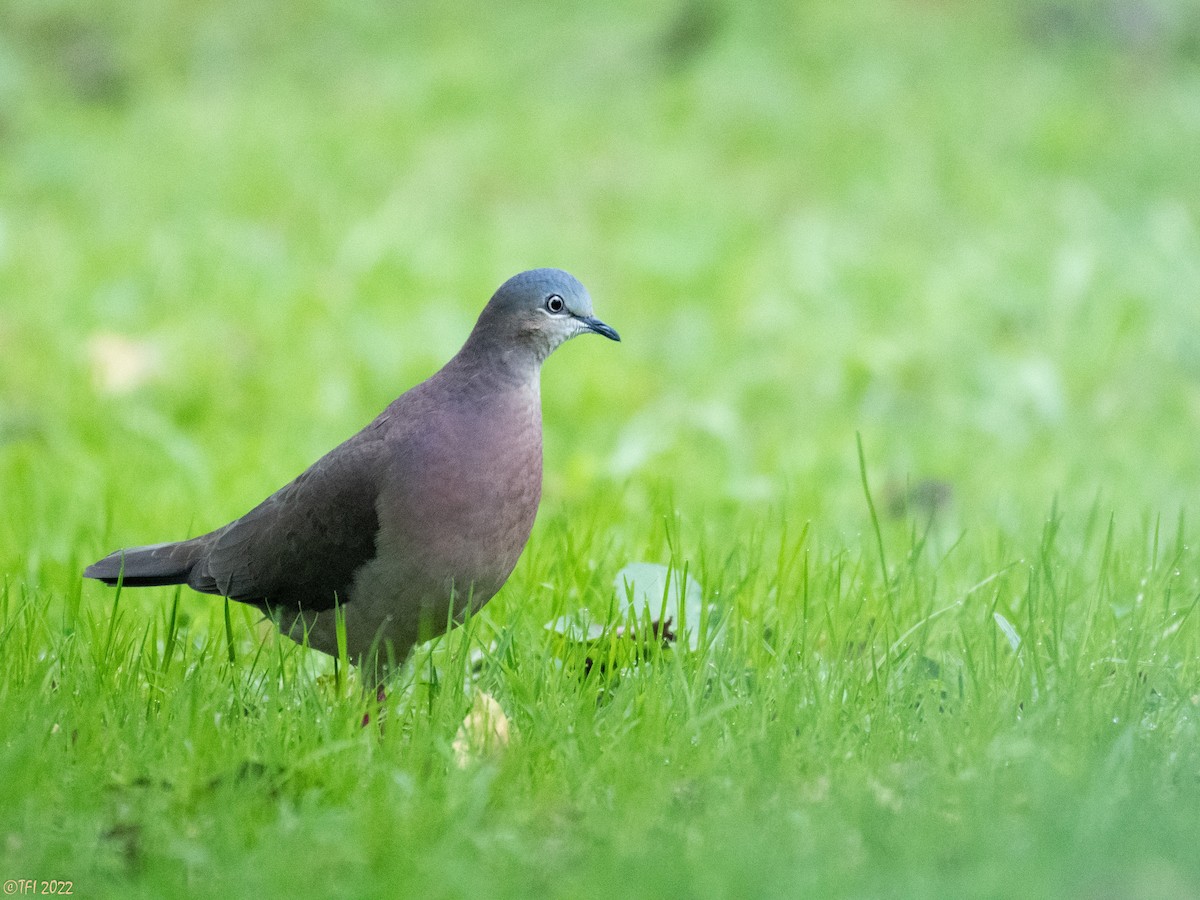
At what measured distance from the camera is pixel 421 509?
10.3 feet

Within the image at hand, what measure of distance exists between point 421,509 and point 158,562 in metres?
0.96

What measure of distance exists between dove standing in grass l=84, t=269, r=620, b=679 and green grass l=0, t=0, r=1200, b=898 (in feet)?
0.46

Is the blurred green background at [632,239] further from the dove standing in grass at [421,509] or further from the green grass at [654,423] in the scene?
the dove standing in grass at [421,509]

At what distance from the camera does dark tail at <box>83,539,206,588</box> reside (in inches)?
146

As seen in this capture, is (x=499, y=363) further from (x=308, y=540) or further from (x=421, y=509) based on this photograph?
(x=308, y=540)

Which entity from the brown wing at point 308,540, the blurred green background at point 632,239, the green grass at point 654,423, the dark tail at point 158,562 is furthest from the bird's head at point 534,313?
the blurred green background at point 632,239

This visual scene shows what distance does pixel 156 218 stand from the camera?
8.31m

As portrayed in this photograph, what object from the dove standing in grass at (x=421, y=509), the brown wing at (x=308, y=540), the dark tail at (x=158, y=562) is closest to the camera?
the dove standing in grass at (x=421, y=509)

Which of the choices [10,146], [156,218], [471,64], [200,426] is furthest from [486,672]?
[471,64]

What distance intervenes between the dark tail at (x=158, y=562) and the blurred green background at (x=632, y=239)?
32.8 inches

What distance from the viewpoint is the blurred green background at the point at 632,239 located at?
572cm

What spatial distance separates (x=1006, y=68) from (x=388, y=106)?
456 centimetres

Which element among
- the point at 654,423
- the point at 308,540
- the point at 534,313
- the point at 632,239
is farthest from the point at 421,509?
the point at 632,239

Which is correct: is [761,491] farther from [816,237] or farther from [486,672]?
[816,237]
